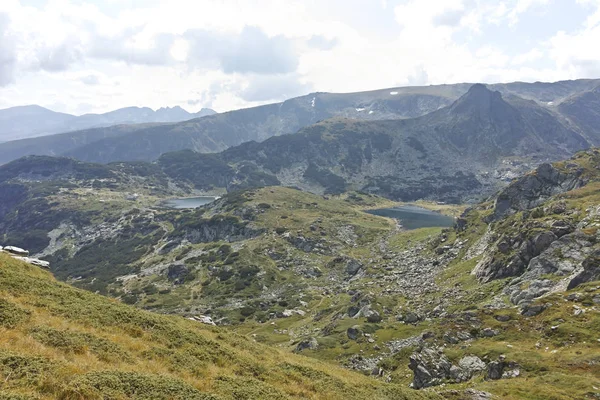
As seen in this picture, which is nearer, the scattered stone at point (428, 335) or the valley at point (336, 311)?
the valley at point (336, 311)

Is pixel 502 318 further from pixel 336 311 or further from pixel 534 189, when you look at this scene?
pixel 534 189

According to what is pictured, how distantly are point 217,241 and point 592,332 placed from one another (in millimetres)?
151163

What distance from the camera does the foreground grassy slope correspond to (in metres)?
14.4

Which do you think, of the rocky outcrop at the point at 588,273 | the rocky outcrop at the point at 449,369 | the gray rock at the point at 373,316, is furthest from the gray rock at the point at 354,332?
the rocky outcrop at the point at 588,273

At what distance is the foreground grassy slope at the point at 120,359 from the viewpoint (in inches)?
567

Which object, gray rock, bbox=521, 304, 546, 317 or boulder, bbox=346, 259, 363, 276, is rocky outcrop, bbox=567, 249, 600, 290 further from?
boulder, bbox=346, 259, 363, 276

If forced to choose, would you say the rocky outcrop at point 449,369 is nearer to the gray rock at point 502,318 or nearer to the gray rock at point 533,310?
the gray rock at point 502,318

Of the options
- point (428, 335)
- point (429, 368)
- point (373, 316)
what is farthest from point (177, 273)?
point (429, 368)

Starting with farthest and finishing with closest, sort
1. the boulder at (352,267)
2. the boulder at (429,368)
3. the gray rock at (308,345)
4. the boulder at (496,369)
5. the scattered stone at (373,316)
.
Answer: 1. the boulder at (352,267)
2. the scattered stone at (373,316)
3. the gray rock at (308,345)
4. the boulder at (429,368)
5. the boulder at (496,369)

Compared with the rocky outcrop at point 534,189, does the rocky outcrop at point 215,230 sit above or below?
below

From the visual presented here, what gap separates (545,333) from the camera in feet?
138

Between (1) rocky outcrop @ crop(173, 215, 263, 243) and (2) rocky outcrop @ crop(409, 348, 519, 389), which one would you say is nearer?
(2) rocky outcrop @ crop(409, 348, 519, 389)

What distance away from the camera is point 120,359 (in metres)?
18.1

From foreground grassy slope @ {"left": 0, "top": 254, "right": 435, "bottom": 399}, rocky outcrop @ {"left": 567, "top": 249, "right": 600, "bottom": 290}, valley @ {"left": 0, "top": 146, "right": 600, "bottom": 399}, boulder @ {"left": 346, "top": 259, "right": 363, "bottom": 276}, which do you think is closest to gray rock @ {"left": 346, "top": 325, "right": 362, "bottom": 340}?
valley @ {"left": 0, "top": 146, "right": 600, "bottom": 399}
